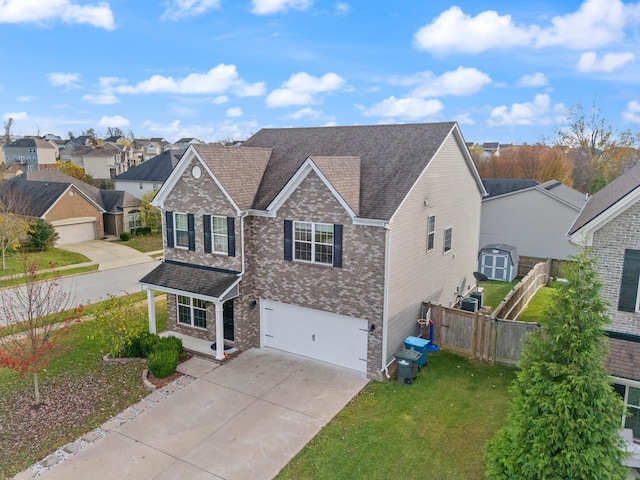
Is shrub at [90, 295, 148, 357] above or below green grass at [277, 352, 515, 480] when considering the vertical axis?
above

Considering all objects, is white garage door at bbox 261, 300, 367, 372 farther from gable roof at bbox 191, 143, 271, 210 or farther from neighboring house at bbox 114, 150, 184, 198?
neighboring house at bbox 114, 150, 184, 198

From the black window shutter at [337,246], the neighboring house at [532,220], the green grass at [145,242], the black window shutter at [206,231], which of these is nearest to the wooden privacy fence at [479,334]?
the black window shutter at [337,246]

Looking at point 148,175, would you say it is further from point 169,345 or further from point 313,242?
point 313,242

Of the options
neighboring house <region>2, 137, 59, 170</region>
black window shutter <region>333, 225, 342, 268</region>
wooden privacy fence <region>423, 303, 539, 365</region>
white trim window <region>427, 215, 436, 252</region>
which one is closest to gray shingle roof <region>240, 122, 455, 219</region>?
black window shutter <region>333, 225, 342, 268</region>

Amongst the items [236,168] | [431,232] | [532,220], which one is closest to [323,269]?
[431,232]

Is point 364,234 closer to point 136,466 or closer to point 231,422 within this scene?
point 231,422

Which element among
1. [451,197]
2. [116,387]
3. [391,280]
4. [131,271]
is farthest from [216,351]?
[131,271]
